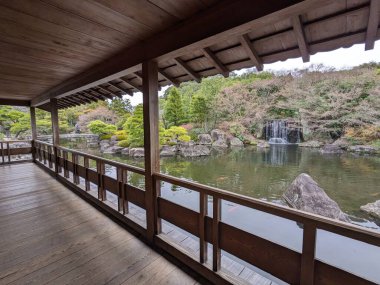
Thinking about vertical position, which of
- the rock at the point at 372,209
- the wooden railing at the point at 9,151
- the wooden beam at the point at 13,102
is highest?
the wooden beam at the point at 13,102

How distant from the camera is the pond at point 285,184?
3.75m

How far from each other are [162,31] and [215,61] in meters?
0.56

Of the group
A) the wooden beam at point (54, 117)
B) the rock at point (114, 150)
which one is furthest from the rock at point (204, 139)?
the wooden beam at point (54, 117)

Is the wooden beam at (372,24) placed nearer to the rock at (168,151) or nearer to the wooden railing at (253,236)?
the wooden railing at (253,236)

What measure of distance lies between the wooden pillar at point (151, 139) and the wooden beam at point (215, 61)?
1.84 feet

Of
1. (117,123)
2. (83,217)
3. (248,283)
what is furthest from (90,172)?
(117,123)

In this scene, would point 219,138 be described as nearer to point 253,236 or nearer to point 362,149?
point 362,149

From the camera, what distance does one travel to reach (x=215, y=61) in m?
1.96

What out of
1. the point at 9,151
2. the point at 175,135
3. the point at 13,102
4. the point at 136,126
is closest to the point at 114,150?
the point at 136,126

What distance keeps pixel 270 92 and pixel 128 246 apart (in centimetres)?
1179

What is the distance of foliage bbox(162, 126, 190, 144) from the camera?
11.5 m

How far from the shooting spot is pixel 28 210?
3049mm

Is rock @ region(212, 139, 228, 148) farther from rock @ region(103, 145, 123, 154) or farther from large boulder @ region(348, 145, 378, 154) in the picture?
large boulder @ region(348, 145, 378, 154)

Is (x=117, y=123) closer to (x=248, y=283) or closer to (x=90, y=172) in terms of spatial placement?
(x=90, y=172)
